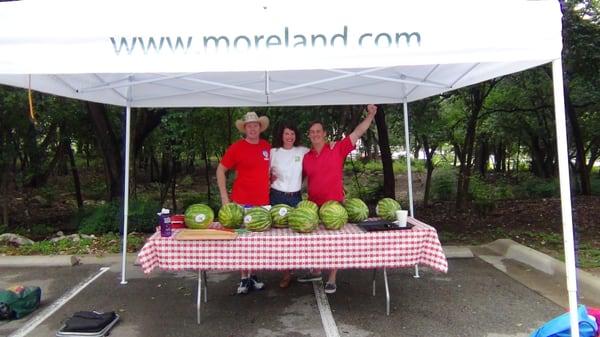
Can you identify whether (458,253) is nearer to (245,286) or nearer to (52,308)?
(245,286)

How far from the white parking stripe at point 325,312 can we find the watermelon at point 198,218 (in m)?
1.34

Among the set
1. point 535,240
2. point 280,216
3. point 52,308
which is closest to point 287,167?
point 280,216

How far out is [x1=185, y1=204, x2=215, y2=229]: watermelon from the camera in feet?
13.8

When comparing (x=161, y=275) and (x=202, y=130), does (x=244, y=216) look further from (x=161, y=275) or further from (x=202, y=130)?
(x=202, y=130)

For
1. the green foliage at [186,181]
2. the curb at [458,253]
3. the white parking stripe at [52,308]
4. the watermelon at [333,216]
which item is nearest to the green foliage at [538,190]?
the curb at [458,253]

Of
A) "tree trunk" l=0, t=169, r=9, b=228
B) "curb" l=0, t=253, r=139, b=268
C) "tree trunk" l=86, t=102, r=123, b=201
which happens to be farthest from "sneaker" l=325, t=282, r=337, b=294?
"tree trunk" l=0, t=169, r=9, b=228

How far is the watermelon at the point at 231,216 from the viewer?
418 centimetres

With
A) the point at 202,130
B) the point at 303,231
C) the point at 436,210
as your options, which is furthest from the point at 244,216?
the point at 436,210

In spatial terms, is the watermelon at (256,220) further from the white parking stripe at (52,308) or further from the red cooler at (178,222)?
the white parking stripe at (52,308)

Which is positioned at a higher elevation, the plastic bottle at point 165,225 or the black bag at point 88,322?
the plastic bottle at point 165,225

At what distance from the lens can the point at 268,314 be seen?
4.48 meters

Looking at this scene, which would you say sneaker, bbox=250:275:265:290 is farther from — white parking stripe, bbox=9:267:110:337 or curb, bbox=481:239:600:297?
curb, bbox=481:239:600:297

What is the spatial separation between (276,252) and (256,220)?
38 centimetres

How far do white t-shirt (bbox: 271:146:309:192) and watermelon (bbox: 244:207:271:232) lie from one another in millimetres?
724
